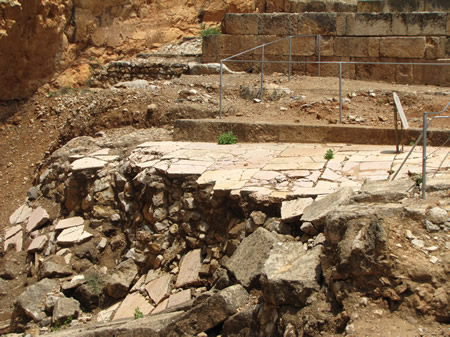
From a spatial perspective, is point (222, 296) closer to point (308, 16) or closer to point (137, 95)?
point (137, 95)

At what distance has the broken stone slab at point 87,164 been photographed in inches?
332

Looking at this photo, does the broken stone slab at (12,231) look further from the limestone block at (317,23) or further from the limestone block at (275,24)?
the limestone block at (317,23)

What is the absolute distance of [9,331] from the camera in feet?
21.9

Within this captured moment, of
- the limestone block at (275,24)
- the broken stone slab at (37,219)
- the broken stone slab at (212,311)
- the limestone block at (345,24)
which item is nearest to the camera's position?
the broken stone slab at (212,311)

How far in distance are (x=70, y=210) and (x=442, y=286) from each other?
6.06 m

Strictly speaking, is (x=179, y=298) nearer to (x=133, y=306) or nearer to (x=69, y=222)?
(x=133, y=306)

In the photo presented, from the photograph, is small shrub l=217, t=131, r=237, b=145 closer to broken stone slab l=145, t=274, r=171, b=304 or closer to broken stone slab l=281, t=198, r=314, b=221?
broken stone slab l=145, t=274, r=171, b=304

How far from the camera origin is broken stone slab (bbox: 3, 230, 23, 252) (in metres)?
8.35

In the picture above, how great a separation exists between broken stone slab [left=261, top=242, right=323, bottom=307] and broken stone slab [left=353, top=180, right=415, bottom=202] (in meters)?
0.61

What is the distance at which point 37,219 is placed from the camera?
8.54 meters

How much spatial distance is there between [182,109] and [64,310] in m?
4.54

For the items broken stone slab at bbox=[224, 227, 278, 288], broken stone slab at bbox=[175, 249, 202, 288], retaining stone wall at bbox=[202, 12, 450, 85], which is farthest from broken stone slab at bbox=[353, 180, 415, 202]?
retaining stone wall at bbox=[202, 12, 450, 85]

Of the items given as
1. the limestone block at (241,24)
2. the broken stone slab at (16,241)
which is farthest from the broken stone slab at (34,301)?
the limestone block at (241,24)

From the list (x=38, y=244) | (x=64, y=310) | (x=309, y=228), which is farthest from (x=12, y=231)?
(x=309, y=228)
